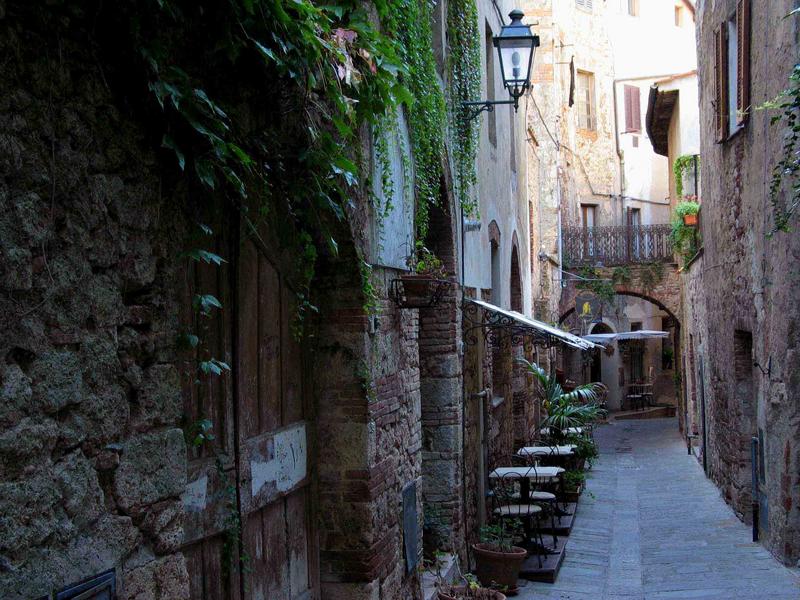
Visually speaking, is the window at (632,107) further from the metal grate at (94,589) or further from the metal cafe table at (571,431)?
the metal grate at (94,589)

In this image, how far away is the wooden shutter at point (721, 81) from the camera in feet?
38.1

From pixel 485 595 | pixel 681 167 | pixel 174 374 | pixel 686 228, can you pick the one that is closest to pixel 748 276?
pixel 485 595

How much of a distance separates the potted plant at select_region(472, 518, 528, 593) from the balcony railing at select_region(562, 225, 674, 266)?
1727 cm

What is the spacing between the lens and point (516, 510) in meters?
9.68

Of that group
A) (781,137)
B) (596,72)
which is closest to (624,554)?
(781,137)

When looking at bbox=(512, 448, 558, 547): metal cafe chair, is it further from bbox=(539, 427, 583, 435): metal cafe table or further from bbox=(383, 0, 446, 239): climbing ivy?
bbox=(383, 0, 446, 239): climbing ivy

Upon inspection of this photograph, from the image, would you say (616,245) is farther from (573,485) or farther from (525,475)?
(525,475)

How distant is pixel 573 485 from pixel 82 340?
11.7m

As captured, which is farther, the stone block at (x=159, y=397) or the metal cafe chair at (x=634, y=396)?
the metal cafe chair at (x=634, y=396)

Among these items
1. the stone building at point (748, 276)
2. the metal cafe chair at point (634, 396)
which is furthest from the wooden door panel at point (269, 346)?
the metal cafe chair at point (634, 396)

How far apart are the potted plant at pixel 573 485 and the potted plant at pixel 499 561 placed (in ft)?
14.5

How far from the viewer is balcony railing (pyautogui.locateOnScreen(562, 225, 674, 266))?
2502 centimetres

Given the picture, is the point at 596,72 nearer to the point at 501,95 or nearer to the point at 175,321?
the point at 501,95

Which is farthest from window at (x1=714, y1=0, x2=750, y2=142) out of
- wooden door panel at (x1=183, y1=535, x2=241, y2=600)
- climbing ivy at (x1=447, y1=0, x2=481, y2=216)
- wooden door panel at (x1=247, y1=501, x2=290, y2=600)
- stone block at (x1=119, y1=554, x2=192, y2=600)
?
stone block at (x1=119, y1=554, x2=192, y2=600)
